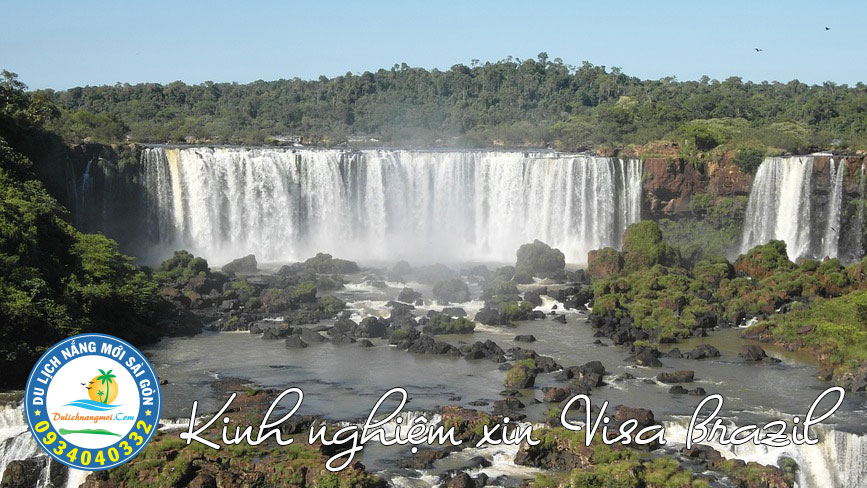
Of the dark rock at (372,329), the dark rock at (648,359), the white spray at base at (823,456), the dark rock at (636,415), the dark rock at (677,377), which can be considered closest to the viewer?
the white spray at base at (823,456)

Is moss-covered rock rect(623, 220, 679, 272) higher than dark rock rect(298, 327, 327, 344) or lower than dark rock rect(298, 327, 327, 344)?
higher

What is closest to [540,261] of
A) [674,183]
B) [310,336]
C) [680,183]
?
[674,183]

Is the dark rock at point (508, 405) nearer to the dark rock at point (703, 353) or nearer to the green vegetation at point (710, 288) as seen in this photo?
the dark rock at point (703, 353)

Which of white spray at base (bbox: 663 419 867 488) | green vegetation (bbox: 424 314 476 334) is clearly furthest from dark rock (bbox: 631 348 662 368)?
white spray at base (bbox: 663 419 867 488)

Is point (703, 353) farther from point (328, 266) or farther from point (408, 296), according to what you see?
point (328, 266)

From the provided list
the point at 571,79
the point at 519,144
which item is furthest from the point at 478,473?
the point at 571,79

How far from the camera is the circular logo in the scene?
56.5 ft

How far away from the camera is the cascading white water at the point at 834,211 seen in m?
44.1

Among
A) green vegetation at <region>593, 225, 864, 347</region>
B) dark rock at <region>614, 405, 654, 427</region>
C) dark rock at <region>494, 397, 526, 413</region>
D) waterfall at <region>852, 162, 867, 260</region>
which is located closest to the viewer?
dark rock at <region>614, 405, 654, 427</region>

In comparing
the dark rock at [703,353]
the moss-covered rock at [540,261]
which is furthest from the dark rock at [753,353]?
the moss-covered rock at [540,261]

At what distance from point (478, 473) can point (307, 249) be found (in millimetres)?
30888

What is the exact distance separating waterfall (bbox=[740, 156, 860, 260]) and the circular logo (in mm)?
33531

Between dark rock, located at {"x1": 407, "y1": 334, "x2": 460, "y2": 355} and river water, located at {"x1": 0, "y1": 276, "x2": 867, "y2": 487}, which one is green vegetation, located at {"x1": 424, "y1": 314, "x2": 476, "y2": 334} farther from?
dark rock, located at {"x1": 407, "y1": 334, "x2": 460, "y2": 355}

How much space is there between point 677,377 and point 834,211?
20.2 m
